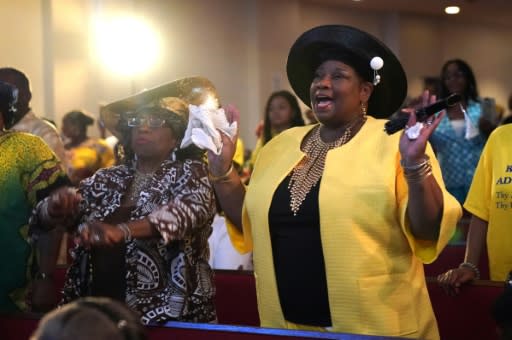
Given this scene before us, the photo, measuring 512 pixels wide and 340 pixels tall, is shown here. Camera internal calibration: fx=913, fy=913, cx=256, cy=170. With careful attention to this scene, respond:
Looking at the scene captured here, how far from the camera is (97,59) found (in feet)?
34.8

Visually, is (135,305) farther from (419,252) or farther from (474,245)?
(474,245)

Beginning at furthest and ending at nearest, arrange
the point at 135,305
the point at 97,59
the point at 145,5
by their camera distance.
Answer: the point at 145,5, the point at 97,59, the point at 135,305

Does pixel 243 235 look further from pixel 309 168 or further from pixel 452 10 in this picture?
pixel 452 10

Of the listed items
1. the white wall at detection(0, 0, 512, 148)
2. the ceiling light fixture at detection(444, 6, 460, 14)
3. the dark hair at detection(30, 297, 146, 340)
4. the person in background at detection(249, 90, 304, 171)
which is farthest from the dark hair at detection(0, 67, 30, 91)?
the ceiling light fixture at detection(444, 6, 460, 14)

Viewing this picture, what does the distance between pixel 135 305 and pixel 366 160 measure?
3.13ft

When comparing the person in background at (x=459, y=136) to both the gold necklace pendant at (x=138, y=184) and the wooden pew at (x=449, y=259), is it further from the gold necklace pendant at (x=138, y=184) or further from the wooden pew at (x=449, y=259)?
the gold necklace pendant at (x=138, y=184)

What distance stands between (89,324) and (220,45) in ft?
36.2

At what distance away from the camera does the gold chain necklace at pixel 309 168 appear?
9.21 feet

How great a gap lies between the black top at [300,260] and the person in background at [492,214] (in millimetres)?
749

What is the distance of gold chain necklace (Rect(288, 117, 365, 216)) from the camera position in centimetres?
281

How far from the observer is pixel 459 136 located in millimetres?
6043

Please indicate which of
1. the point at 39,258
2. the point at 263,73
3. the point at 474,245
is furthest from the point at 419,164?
the point at 263,73

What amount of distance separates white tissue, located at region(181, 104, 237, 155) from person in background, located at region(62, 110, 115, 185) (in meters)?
5.10

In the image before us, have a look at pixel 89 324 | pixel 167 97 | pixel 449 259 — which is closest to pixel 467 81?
pixel 449 259
